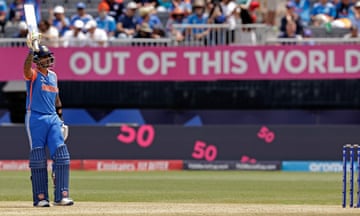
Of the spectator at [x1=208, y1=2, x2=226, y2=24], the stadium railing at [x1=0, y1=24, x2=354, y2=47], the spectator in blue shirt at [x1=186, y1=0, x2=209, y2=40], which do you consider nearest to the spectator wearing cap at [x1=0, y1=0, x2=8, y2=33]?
the stadium railing at [x1=0, y1=24, x2=354, y2=47]

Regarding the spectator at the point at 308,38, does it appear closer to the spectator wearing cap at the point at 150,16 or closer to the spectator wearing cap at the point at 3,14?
the spectator wearing cap at the point at 150,16

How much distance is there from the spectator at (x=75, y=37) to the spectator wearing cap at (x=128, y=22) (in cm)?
94

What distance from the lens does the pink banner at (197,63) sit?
2455cm

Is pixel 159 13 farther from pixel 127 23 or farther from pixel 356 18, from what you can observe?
pixel 356 18

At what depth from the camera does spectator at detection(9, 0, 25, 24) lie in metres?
26.6

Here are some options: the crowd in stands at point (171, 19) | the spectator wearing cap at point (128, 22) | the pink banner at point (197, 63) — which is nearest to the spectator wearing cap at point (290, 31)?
the crowd in stands at point (171, 19)

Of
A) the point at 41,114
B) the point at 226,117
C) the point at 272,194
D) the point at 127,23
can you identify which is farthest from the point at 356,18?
the point at 41,114

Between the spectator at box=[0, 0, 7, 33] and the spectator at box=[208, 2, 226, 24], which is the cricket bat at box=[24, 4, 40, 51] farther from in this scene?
the spectator at box=[0, 0, 7, 33]

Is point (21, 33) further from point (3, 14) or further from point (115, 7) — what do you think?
point (115, 7)

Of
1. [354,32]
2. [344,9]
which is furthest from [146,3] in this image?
[354,32]

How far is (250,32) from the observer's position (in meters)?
25.0

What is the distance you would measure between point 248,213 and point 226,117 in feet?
44.5

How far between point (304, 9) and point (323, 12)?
2.44ft

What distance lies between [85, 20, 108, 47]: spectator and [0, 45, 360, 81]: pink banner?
231 mm
